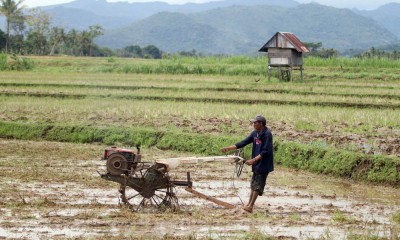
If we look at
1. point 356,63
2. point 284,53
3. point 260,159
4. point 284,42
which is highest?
point 284,42

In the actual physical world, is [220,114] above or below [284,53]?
below

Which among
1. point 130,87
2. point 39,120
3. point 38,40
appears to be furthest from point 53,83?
point 38,40

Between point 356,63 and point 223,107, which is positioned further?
point 356,63

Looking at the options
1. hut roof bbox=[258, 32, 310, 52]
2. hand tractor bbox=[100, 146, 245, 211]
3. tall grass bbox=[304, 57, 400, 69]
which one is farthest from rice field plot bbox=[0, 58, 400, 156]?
tall grass bbox=[304, 57, 400, 69]

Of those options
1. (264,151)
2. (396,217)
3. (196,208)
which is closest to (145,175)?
(196,208)

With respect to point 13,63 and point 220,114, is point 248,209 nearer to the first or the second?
point 220,114

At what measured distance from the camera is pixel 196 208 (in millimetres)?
8133

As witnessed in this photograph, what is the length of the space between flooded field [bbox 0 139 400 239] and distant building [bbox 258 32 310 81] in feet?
61.4

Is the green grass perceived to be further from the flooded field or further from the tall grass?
the tall grass

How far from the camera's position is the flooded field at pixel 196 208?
22.2 feet

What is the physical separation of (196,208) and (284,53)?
22637 mm

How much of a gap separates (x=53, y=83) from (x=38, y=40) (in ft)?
108

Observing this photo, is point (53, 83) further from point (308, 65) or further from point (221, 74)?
point (308, 65)

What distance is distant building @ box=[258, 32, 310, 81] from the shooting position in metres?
29.8
